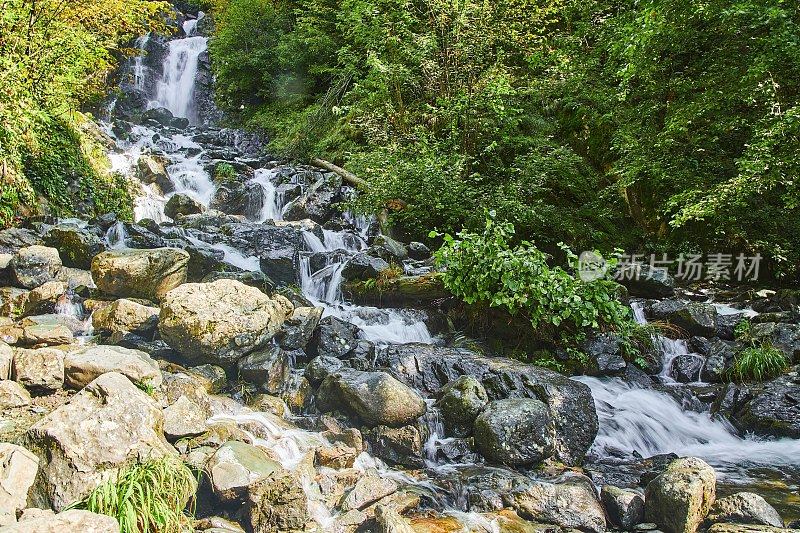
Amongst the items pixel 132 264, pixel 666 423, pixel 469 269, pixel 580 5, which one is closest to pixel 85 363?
pixel 132 264

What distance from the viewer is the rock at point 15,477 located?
3275 millimetres

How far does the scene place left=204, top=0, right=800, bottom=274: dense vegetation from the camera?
833cm

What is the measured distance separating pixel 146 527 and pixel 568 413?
4.53 metres

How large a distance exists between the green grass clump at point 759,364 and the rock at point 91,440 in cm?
767

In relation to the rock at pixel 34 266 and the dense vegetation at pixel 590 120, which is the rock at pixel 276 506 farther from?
the dense vegetation at pixel 590 120

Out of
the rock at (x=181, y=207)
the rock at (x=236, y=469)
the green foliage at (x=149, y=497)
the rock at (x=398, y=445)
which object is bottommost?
the rock at (x=398, y=445)

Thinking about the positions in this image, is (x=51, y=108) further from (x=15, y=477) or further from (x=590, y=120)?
(x=590, y=120)

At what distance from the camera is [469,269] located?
8.15 m

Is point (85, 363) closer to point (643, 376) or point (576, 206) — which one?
point (643, 376)

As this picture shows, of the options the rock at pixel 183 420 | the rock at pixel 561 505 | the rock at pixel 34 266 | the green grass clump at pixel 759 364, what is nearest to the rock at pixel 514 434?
the rock at pixel 561 505

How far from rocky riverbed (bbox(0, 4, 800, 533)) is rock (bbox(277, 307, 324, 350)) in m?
0.03

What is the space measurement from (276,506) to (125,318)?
4.03 m

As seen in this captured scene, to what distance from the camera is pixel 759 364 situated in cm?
752

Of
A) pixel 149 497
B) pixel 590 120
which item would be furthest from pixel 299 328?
pixel 590 120
